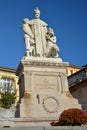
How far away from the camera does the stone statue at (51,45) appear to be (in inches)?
858

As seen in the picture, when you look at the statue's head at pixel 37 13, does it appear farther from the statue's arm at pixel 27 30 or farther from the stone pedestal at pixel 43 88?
the stone pedestal at pixel 43 88

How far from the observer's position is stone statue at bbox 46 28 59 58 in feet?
71.5

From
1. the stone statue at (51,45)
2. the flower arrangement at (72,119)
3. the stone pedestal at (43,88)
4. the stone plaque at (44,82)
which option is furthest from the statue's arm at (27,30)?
the flower arrangement at (72,119)

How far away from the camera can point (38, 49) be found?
21906 mm

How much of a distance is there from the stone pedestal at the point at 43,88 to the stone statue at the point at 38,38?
84 cm

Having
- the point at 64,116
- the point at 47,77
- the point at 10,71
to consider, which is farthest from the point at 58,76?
the point at 10,71

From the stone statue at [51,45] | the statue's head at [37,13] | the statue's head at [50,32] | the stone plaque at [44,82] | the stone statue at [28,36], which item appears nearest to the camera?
the stone plaque at [44,82]

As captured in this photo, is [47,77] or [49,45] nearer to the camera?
[47,77]

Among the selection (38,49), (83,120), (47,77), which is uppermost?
(38,49)

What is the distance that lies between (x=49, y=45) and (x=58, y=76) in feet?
8.82

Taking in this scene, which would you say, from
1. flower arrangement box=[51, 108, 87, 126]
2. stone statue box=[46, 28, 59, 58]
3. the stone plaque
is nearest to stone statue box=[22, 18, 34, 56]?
stone statue box=[46, 28, 59, 58]

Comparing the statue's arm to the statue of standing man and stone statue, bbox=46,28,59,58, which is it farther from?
stone statue, bbox=46,28,59,58

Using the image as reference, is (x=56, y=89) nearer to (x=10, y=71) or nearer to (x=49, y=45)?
(x=49, y=45)

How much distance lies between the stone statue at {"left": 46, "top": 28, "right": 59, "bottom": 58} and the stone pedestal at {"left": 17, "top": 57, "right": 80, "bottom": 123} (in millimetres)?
654
